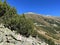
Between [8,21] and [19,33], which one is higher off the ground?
[8,21]

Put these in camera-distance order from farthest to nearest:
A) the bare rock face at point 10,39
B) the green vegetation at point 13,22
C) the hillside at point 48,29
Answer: the hillside at point 48,29 < the green vegetation at point 13,22 < the bare rock face at point 10,39

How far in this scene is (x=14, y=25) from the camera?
19.5 meters

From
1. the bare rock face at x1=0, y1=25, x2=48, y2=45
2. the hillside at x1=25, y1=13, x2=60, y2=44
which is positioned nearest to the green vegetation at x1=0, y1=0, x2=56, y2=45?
the bare rock face at x1=0, y1=25, x2=48, y2=45

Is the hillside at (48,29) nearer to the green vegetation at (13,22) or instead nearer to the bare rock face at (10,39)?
the green vegetation at (13,22)

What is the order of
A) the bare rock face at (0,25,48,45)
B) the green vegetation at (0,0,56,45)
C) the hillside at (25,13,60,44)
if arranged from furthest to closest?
the hillside at (25,13,60,44) < the green vegetation at (0,0,56,45) < the bare rock face at (0,25,48,45)

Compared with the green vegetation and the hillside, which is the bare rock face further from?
the hillside

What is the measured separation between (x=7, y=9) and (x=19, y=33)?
547 centimetres

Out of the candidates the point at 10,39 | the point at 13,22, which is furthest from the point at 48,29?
the point at 10,39

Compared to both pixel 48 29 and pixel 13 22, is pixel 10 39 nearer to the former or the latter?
pixel 13 22

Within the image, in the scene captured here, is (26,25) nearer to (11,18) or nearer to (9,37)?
(11,18)

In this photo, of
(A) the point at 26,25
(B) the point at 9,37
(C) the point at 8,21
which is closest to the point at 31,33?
(A) the point at 26,25

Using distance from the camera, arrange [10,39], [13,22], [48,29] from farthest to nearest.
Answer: [48,29]
[13,22]
[10,39]

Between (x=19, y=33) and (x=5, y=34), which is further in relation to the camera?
(x=19, y=33)

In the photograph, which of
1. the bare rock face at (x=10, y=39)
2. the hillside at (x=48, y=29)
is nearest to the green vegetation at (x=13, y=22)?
the bare rock face at (x=10, y=39)
